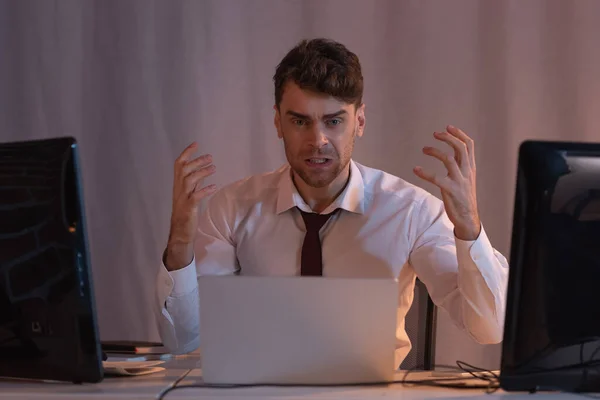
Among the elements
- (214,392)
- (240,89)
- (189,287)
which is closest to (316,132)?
(189,287)

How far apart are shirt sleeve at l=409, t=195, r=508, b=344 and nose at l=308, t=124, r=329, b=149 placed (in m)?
0.37

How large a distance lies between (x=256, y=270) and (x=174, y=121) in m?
0.89

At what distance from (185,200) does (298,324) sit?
583 millimetres

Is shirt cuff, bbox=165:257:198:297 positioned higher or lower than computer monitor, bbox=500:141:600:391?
lower

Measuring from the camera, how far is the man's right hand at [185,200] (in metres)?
1.60

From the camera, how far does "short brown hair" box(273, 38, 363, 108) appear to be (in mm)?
1910

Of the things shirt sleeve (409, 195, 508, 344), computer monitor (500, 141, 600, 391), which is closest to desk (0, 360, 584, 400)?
computer monitor (500, 141, 600, 391)

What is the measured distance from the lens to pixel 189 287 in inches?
69.2

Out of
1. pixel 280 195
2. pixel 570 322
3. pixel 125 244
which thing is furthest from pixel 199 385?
pixel 125 244

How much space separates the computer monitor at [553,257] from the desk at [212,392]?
0.12 metres

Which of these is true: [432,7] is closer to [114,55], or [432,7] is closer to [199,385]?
[114,55]

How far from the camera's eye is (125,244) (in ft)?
8.81

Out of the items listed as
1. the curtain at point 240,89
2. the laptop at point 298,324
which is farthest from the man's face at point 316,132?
the laptop at point 298,324

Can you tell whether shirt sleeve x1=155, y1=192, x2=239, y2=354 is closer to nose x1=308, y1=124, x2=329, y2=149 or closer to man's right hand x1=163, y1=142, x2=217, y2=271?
man's right hand x1=163, y1=142, x2=217, y2=271
